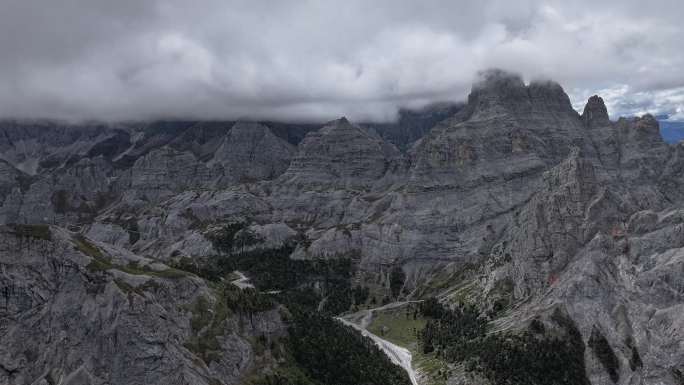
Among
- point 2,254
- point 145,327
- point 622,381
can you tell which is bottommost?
point 622,381

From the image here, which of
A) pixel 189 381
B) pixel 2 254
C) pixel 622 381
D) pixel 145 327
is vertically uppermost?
pixel 2 254

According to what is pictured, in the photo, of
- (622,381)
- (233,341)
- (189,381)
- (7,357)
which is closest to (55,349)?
(7,357)

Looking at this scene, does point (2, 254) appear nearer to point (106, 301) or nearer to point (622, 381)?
point (106, 301)

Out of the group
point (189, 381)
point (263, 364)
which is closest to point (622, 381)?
point (263, 364)

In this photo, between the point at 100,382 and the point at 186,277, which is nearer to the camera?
the point at 100,382

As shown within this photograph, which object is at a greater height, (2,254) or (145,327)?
(2,254)

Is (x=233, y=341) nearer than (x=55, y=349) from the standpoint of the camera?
No

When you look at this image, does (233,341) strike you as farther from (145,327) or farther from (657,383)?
(657,383)

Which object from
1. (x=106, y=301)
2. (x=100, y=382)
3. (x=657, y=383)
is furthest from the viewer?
(x=657, y=383)

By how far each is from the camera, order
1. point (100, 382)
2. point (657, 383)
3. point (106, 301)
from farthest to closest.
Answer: point (657, 383) < point (106, 301) < point (100, 382)
